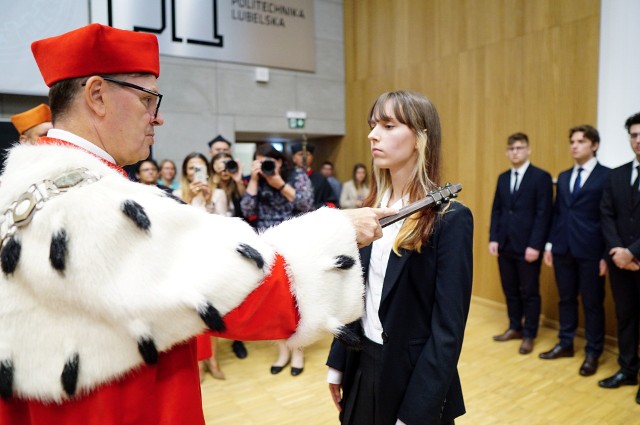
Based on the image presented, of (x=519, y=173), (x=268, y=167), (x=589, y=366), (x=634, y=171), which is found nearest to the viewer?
(x=634, y=171)

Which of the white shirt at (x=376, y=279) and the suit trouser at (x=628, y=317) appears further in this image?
the suit trouser at (x=628, y=317)

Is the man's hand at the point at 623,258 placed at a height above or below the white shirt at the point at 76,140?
below

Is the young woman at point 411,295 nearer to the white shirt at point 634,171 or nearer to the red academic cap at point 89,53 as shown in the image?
the red academic cap at point 89,53

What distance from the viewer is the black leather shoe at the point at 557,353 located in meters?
3.41

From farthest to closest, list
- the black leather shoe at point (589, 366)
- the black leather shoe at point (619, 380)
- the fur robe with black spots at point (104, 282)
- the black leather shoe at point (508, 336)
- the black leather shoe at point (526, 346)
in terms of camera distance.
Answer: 1. the black leather shoe at point (508, 336)
2. the black leather shoe at point (526, 346)
3. the black leather shoe at point (589, 366)
4. the black leather shoe at point (619, 380)
5. the fur robe with black spots at point (104, 282)

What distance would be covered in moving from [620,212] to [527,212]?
0.76 metres

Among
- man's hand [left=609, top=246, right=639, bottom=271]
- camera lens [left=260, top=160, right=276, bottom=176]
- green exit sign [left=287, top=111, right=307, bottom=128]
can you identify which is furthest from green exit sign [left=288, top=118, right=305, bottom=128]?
man's hand [left=609, top=246, right=639, bottom=271]

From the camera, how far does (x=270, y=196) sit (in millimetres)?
3359

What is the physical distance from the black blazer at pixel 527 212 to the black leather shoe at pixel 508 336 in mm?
733

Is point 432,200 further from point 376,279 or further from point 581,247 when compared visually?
point 581,247

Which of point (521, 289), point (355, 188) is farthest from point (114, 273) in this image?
point (355, 188)

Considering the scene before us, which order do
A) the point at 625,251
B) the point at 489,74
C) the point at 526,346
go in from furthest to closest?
1. the point at 489,74
2. the point at 526,346
3. the point at 625,251

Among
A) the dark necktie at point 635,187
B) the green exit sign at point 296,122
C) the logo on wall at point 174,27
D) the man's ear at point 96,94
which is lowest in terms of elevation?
the dark necktie at point 635,187

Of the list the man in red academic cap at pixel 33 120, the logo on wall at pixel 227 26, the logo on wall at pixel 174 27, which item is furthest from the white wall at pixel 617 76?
the logo on wall at pixel 174 27
